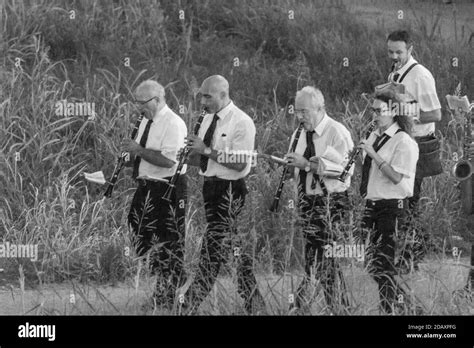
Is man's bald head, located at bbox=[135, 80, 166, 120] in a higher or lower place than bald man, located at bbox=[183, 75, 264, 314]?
higher

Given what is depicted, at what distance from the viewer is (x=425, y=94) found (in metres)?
11.0

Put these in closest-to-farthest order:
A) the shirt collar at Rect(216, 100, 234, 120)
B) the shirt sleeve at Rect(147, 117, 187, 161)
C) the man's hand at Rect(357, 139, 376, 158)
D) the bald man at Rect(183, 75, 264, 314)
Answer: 1. the man's hand at Rect(357, 139, 376, 158)
2. the bald man at Rect(183, 75, 264, 314)
3. the shirt collar at Rect(216, 100, 234, 120)
4. the shirt sleeve at Rect(147, 117, 187, 161)

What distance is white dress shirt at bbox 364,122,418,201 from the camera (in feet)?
31.5

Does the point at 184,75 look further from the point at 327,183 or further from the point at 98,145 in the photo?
the point at 327,183

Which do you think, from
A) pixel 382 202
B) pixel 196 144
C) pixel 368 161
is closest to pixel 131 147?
pixel 196 144

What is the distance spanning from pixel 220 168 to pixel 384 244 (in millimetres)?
1175

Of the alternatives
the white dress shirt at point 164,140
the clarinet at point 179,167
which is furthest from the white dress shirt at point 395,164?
the white dress shirt at point 164,140

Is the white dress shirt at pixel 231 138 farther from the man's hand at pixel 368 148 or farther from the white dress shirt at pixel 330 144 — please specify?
the man's hand at pixel 368 148

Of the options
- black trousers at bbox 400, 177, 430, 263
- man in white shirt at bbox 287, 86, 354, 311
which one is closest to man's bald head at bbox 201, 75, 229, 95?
man in white shirt at bbox 287, 86, 354, 311

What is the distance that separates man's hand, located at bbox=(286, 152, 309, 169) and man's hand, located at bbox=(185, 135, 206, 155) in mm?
589

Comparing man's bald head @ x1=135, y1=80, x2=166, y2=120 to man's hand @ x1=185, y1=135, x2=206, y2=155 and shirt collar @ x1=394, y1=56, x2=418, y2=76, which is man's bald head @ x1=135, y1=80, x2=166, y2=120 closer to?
man's hand @ x1=185, y1=135, x2=206, y2=155

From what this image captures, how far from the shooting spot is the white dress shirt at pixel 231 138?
9.94 meters

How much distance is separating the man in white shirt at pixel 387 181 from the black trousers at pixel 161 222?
4.33ft

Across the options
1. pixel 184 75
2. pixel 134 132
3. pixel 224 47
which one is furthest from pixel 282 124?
pixel 134 132
